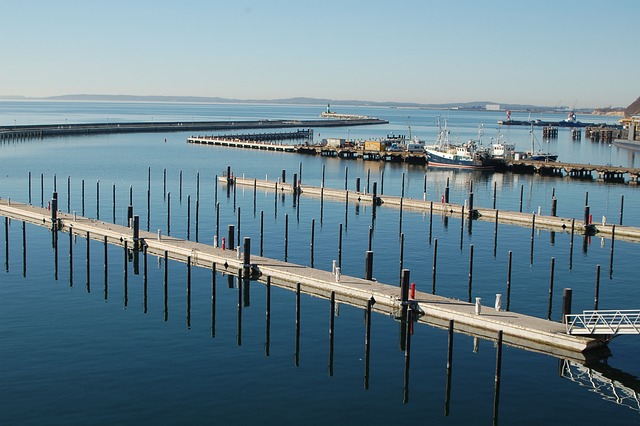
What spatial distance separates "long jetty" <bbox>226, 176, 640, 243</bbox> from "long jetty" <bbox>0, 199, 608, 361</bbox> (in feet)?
75.9

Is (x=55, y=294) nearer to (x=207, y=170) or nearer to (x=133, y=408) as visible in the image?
(x=133, y=408)

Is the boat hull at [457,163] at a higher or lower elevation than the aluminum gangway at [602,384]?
higher

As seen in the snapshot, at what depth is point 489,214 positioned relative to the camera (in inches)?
3046

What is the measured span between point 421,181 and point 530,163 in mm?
19959

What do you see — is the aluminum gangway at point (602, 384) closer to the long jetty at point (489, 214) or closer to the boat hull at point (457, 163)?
the long jetty at point (489, 214)

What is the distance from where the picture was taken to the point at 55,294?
47625 millimetres

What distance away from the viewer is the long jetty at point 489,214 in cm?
6875

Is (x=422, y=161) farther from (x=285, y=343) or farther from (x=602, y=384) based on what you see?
(x=602, y=384)

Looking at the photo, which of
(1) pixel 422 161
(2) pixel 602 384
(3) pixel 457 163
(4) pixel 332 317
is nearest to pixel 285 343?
(4) pixel 332 317

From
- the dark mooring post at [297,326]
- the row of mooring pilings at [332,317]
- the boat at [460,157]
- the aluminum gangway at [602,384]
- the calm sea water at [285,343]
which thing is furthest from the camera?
the boat at [460,157]

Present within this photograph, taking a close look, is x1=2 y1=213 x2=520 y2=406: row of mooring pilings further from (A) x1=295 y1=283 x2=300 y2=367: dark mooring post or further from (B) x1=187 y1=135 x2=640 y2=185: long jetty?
(B) x1=187 y1=135 x2=640 y2=185: long jetty

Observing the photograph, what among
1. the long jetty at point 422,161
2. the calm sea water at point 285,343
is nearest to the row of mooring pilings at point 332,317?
the calm sea water at point 285,343

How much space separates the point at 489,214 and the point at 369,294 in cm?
3557

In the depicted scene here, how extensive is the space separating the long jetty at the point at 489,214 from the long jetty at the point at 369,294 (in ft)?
75.9
